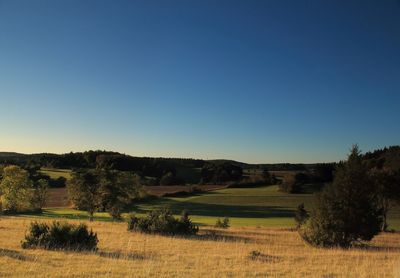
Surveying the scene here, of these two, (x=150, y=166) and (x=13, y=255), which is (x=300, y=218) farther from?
(x=150, y=166)

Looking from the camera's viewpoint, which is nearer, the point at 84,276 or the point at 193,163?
the point at 84,276

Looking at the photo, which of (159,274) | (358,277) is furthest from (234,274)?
(358,277)

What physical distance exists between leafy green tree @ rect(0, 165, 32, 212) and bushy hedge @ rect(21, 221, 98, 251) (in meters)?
52.2

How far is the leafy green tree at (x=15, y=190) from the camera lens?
219ft

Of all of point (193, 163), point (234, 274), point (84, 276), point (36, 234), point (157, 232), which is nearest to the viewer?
point (84, 276)

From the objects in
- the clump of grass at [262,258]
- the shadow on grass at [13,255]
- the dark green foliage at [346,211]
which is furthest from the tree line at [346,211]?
the shadow on grass at [13,255]

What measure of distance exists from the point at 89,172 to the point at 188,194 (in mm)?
50400

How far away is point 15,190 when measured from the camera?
67125mm

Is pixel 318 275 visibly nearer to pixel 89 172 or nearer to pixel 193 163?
pixel 89 172

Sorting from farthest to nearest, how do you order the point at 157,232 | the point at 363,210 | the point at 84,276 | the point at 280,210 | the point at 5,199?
the point at 280,210, the point at 5,199, the point at 157,232, the point at 363,210, the point at 84,276

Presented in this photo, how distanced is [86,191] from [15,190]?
19.2m

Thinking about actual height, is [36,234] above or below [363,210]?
below

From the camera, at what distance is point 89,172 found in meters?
55.5

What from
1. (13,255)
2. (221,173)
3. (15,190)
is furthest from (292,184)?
(13,255)
